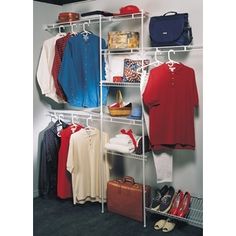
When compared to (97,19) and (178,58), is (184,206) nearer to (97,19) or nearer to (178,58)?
(178,58)

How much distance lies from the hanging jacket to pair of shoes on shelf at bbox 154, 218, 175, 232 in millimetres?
1367

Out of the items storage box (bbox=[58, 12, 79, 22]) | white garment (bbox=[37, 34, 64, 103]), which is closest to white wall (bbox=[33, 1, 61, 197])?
white garment (bbox=[37, 34, 64, 103])

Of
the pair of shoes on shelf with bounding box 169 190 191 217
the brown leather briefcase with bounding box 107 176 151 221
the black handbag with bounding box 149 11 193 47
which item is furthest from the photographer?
the brown leather briefcase with bounding box 107 176 151 221

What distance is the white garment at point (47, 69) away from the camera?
3.79 meters

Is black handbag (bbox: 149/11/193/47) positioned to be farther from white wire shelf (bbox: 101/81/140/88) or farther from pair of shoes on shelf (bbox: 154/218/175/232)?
pair of shoes on shelf (bbox: 154/218/175/232)

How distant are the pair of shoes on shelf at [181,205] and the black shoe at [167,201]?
37 millimetres

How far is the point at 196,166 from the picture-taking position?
128 inches

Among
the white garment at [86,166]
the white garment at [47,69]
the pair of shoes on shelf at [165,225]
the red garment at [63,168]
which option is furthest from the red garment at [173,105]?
the white garment at [47,69]

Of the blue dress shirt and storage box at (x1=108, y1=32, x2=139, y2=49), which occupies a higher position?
storage box at (x1=108, y1=32, x2=139, y2=49)

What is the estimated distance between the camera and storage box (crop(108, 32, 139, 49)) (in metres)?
3.31

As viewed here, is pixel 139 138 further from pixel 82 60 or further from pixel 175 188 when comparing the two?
pixel 82 60

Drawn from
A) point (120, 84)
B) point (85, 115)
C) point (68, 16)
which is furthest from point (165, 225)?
point (68, 16)
